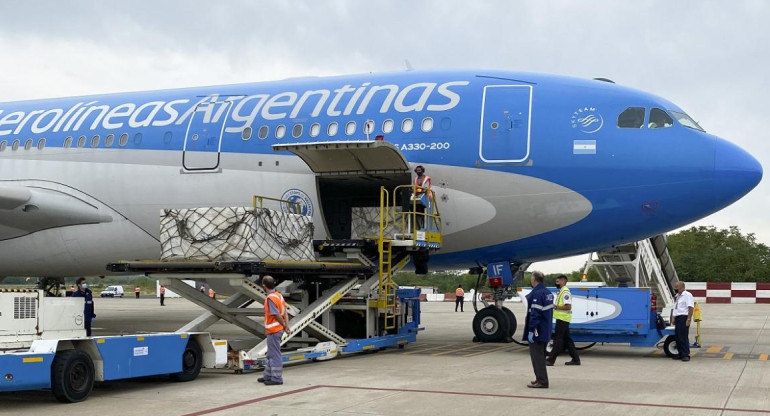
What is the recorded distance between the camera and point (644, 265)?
2547cm

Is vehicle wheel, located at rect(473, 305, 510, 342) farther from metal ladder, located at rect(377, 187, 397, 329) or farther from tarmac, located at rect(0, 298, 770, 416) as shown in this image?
metal ladder, located at rect(377, 187, 397, 329)

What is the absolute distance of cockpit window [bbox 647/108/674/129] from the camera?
14023 millimetres

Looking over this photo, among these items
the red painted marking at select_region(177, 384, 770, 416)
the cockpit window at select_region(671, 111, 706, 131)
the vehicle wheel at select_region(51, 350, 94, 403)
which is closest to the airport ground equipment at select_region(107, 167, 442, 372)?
the red painted marking at select_region(177, 384, 770, 416)

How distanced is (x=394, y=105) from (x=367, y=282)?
3244mm

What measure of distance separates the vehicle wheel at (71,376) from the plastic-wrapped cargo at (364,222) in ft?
22.7

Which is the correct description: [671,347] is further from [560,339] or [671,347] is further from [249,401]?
[249,401]

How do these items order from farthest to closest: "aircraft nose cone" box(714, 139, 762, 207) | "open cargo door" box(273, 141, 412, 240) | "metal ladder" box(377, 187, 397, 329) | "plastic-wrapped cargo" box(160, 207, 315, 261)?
"open cargo door" box(273, 141, 412, 240), "metal ladder" box(377, 187, 397, 329), "aircraft nose cone" box(714, 139, 762, 207), "plastic-wrapped cargo" box(160, 207, 315, 261)

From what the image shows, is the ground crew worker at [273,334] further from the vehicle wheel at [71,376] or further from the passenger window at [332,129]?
the passenger window at [332,129]

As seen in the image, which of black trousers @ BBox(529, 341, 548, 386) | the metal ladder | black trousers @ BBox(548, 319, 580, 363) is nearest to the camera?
black trousers @ BBox(529, 341, 548, 386)

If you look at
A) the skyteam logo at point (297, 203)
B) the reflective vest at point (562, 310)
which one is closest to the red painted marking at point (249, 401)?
the reflective vest at point (562, 310)

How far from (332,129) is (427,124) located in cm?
178

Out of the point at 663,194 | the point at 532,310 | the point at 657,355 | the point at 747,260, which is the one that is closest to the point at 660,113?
the point at 663,194

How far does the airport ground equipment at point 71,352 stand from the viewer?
334 inches

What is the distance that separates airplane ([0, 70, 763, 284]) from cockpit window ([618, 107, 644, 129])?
0.08 feet
